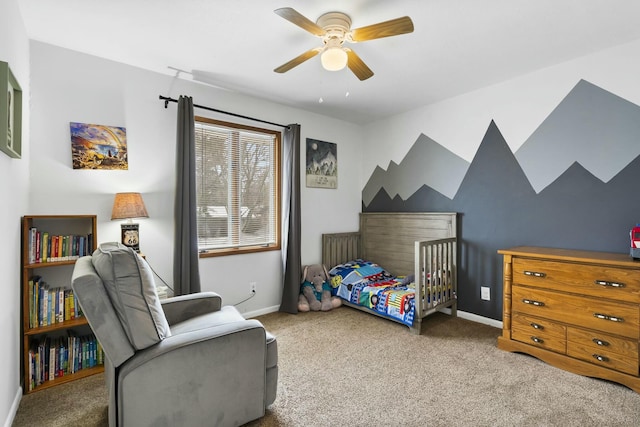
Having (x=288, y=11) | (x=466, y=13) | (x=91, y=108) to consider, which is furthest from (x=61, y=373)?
(x=466, y=13)

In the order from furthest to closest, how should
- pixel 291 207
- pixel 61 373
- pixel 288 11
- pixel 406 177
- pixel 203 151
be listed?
pixel 406 177, pixel 291 207, pixel 203 151, pixel 61 373, pixel 288 11

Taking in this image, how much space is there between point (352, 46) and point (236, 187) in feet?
5.91

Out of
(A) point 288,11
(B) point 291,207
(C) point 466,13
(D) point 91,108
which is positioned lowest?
(B) point 291,207

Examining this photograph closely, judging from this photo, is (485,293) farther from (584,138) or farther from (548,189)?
(584,138)

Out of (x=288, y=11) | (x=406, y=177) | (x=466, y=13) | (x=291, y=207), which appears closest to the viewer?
(x=288, y=11)

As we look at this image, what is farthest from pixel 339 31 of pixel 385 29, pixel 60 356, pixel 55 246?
pixel 60 356

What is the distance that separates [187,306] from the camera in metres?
2.11

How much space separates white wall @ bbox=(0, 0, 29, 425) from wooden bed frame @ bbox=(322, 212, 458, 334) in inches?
109

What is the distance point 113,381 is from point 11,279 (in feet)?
3.21

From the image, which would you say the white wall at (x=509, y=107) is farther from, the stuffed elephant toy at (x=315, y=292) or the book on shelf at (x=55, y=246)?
the book on shelf at (x=55, y=246)

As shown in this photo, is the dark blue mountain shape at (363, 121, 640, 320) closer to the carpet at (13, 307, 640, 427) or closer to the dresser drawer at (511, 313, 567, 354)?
the dresser drawer at (511, 313, 567, 354)

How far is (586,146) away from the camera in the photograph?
8.41 feet

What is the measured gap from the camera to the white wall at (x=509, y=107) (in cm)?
241

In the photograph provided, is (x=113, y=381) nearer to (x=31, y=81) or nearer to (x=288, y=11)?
(x=288, y=11)
